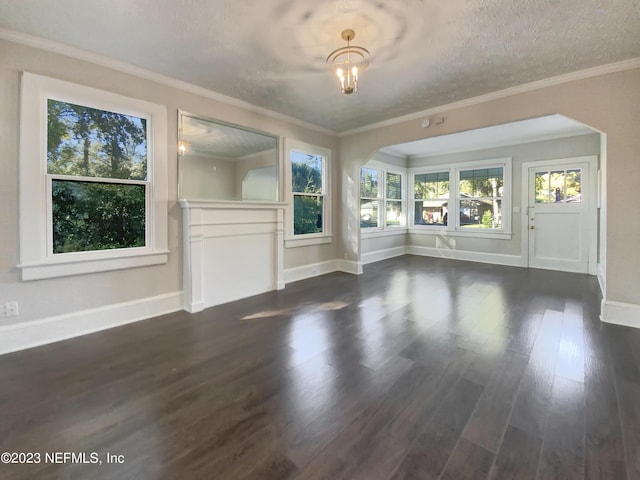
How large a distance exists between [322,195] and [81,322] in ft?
12.8

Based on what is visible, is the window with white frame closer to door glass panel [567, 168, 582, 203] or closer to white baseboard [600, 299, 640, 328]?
door glass panel [567, 168, 582, 203]

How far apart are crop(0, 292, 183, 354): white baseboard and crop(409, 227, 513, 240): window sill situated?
618cm

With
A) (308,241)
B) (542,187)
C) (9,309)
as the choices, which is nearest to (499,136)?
(542,187)

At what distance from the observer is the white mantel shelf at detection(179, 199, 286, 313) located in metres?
3.53

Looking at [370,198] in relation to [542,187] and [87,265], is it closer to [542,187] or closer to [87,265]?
[542,187]

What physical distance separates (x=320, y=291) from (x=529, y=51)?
11.8 feet

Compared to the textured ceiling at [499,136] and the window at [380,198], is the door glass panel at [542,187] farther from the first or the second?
the window at [380,198]

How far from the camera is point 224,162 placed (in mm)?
3895

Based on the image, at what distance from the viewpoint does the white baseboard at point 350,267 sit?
5.57 metres

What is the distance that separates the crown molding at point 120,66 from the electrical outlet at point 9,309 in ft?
7.33

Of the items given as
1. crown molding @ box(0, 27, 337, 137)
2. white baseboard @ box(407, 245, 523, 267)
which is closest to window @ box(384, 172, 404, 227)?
white baseboard @ box(407, 245, 523, 267)

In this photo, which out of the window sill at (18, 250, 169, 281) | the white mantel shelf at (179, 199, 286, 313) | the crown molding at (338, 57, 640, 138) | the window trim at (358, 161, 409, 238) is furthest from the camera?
the window trim at (358, 161, 409, 238)

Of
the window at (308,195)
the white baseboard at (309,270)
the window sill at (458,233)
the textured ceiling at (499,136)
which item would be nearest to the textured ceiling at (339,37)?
the window at (308,195)

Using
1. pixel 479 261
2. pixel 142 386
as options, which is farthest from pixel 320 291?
pixel 479 261
